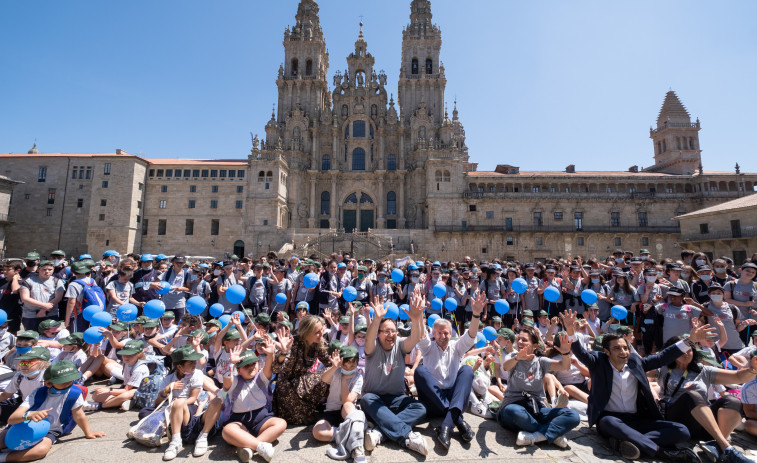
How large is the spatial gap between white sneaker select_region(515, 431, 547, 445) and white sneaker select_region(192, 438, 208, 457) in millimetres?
4223

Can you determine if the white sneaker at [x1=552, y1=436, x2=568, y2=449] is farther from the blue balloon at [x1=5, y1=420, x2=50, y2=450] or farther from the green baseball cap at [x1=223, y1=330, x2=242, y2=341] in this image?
the blue balloon at [x1=5, y1=420, x2=50, y2=450]

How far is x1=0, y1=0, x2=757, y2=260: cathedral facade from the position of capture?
136ft

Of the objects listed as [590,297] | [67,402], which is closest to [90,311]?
[67,402]

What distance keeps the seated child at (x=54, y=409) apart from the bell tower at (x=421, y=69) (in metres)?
46.6

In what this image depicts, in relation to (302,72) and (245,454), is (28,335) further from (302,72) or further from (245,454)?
(302,72)

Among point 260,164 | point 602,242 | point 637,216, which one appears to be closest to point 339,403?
point 260,164

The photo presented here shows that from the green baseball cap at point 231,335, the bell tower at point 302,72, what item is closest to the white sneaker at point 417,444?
the green baseball cap at point 231,335

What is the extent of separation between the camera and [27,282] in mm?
7461

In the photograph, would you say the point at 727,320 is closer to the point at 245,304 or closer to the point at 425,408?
the point at 425,408

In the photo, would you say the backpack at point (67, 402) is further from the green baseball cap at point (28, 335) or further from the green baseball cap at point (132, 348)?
the green baseball cap at point (28, 335)

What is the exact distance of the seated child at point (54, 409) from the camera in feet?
14.9

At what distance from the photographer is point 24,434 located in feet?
14.7

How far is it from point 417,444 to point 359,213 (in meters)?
43.2

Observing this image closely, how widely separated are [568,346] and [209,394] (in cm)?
539
